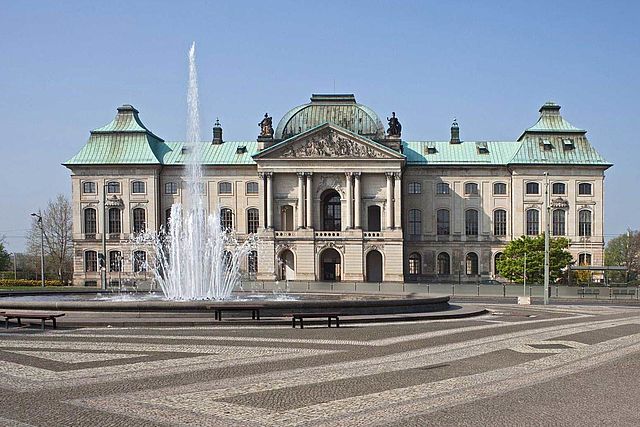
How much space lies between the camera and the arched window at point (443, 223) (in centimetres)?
9400

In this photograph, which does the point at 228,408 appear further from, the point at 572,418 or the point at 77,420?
the point at 572,418

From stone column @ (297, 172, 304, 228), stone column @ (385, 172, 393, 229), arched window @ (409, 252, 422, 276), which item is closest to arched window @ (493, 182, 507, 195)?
arched window @ (409, 252, 422, 276)

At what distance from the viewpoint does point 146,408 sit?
46.3 ft

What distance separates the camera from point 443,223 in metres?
94.2

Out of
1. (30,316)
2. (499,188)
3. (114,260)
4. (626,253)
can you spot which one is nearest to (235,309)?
(30,316)

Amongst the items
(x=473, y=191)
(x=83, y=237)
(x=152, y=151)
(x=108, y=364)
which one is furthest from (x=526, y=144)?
(x=108, y=364)

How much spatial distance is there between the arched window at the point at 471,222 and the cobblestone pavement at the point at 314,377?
65.0 m

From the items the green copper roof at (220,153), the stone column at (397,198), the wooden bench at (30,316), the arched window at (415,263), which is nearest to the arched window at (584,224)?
the arched window at (415,263)

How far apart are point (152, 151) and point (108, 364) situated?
7766cm

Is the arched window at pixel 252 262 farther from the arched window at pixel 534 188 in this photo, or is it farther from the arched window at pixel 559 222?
the arched window at pixel 559 222

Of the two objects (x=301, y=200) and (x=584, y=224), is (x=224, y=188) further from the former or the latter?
(x=584, y=224)

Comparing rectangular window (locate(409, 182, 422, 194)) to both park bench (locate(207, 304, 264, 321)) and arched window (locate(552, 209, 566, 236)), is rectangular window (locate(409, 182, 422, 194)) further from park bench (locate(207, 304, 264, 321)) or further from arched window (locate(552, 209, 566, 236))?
park bench (locate(207, 304, 264, 321))

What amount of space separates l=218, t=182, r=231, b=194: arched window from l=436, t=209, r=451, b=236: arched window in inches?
995

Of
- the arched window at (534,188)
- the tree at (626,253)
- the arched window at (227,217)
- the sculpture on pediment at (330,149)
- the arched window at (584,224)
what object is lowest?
the tree at (626,253)
